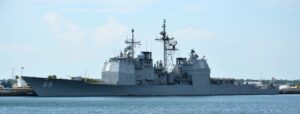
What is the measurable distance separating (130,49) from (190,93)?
1091cm

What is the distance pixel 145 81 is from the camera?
349ft

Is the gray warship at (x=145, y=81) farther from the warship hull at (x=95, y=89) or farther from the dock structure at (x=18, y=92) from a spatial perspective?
the dock structure at (x=18, y=92)

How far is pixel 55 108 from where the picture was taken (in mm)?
72500

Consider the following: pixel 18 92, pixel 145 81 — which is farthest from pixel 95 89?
pixel 18 92

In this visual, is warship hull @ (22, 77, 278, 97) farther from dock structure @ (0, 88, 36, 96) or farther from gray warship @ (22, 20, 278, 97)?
dock structure @ (0, 88, 36, 96)

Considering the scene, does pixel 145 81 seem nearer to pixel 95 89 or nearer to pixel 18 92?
pixel 95 89

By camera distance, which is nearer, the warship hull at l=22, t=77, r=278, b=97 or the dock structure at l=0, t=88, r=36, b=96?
the warship hull at l=22, t=77, r=278, b=97

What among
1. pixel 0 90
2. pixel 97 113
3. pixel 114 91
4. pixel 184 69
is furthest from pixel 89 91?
pixel 97 113

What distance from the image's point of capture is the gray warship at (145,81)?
10206cm

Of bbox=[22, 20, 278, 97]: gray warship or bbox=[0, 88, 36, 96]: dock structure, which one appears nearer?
bbox=[22, 20, 278, 97]: gray warship

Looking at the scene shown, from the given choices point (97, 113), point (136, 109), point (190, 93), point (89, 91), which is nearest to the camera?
point (97, 113)

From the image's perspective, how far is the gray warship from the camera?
335 feet

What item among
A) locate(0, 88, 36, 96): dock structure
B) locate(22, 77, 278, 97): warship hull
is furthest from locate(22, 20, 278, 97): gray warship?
locate(0, 88, 36, 96): dock structure

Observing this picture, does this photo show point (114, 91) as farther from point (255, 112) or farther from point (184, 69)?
point (255, 112)
